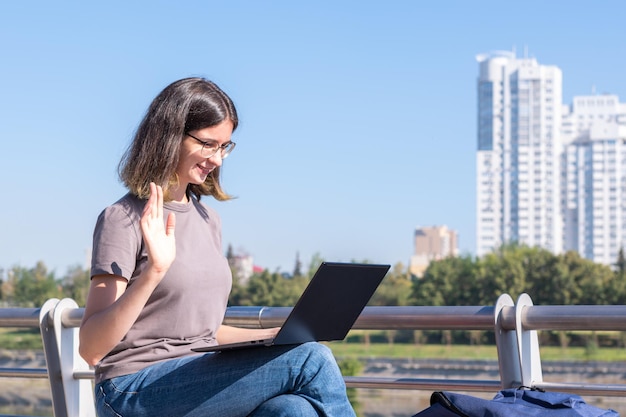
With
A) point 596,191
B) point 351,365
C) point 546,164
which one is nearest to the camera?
point 351,365

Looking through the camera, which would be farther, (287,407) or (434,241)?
(434,241)

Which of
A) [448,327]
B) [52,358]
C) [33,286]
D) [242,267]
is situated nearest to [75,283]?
[33,286]

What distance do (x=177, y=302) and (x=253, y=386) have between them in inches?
12.9

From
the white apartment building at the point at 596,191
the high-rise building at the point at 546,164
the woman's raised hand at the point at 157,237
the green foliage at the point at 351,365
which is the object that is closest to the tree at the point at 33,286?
the green foliage at the point at 351,365

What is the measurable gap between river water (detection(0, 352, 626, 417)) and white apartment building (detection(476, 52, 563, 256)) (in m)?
47.2

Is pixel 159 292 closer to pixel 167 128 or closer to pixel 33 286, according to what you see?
pixel 167 128

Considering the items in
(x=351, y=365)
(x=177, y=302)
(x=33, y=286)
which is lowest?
(x=351, y=365)

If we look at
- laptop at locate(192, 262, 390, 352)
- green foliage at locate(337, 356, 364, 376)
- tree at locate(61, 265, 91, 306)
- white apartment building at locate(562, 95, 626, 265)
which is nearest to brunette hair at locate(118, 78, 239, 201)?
laptop at locate(192, 262, 390, 352)

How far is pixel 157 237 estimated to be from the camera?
2.11m

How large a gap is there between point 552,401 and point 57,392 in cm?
163

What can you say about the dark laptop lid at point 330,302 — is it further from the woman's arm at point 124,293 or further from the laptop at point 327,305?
the woman's arm at point 124,293

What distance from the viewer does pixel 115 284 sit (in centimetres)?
219

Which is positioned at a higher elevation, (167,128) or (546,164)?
(546,164)

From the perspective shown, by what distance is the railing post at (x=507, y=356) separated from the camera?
8.68ft
